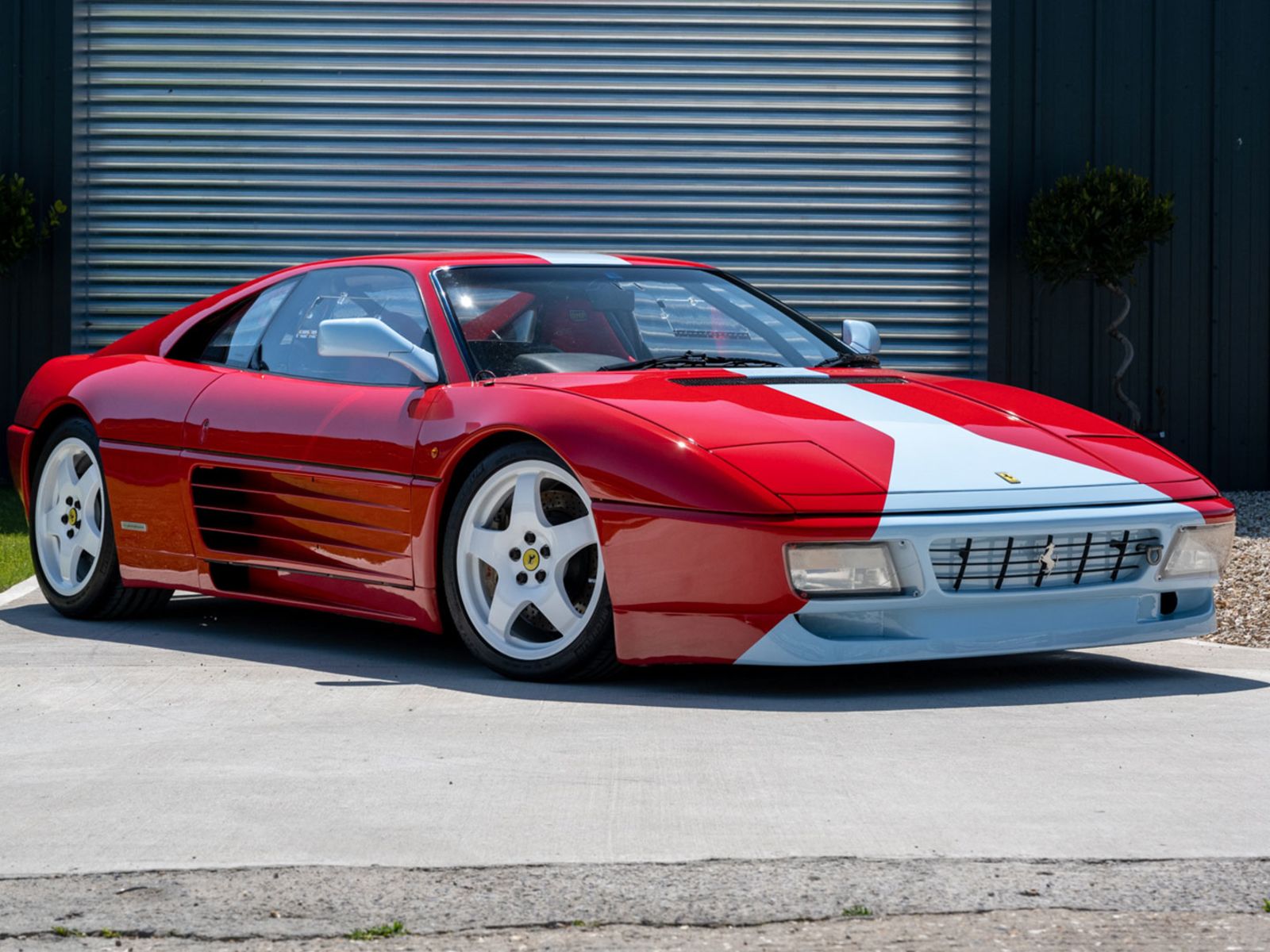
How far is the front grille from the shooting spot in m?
4.54

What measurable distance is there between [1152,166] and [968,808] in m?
9.34

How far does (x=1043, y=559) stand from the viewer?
4652 mm

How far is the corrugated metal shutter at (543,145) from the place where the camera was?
474 inches

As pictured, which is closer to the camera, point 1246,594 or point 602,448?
point 602,448

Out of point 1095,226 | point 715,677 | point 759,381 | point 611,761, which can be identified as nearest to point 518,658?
point 715,677

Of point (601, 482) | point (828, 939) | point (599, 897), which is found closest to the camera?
point (828, 939)

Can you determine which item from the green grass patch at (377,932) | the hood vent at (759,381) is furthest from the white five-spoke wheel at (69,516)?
the green grass patch at (377,932)

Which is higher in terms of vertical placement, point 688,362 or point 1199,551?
point 688,362

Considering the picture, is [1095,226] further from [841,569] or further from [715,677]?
[841,569]

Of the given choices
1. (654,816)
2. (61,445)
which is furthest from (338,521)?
(654,816)

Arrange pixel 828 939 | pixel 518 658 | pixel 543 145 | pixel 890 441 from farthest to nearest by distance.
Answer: pixel 543 145, pixel 518 658, pixel 890 441, pixel 828 939

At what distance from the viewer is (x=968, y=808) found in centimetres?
331

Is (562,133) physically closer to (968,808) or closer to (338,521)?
(338,521)

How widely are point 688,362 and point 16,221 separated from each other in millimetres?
7267
